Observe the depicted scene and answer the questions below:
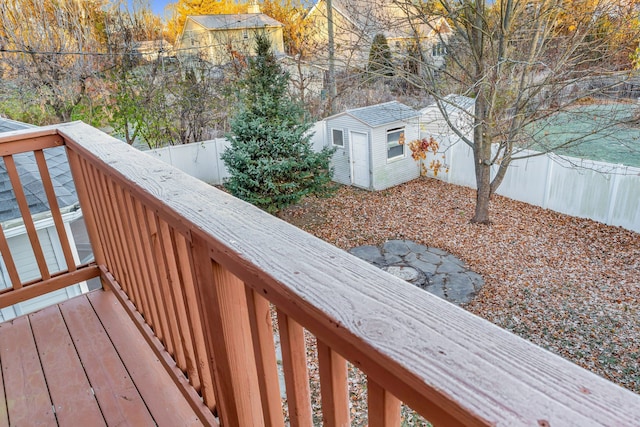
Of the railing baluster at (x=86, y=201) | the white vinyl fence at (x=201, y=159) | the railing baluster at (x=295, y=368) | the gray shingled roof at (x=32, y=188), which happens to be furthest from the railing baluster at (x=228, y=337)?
the white vinyl fence at (x=201, y=159)

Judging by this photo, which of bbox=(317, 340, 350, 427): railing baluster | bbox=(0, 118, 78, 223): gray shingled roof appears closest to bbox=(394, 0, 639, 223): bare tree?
bbox=(0, 118, 78, 223): gray shingled roof

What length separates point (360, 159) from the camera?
33.1ft

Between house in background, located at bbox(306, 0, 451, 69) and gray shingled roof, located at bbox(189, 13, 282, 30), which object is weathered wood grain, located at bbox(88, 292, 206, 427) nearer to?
house in background, located at bbox(306, 0, 451, 69)

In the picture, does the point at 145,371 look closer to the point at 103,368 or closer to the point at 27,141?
the point at 103,368

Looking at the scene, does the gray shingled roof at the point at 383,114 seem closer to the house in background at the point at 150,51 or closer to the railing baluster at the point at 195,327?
the house in background at the point at 150,51

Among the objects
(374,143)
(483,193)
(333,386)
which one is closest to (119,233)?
(333,386)

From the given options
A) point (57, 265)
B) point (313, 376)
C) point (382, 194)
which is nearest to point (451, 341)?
point (313, 376)

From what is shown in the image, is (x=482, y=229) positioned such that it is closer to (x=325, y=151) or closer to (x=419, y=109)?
(x=325, y=151)

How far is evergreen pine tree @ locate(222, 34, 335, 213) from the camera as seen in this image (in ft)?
25.2

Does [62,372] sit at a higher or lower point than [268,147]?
higher

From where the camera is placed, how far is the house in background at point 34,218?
11.9 ft

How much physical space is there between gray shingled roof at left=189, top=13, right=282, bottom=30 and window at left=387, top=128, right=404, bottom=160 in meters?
8.84

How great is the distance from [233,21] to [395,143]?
10.2 meters

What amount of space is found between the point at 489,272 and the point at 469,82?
10.9 ft
